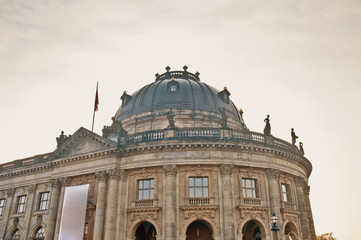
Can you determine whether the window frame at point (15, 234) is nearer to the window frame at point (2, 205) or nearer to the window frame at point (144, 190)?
the window frame at point (2, 205)

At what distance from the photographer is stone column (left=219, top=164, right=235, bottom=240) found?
26.9 metres

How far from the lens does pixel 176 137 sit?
29891mm

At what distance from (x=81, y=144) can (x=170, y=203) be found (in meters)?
11.2

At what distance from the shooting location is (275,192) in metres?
29.5

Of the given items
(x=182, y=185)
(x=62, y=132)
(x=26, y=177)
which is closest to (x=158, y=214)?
(x=182, y=185)

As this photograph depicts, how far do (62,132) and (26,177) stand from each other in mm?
6287

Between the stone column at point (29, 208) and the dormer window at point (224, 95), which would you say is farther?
the dormer window at point (224, 95)

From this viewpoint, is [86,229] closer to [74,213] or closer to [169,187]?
[74,213]

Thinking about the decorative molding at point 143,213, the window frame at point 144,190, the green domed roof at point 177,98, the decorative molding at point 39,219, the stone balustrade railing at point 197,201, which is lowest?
the decorative molding at point 143,213

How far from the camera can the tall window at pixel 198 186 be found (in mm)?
28844

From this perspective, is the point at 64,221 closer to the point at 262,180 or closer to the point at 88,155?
the point at 88,155

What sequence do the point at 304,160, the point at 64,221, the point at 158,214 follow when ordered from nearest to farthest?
Answer: 1. the point at 158,214
2. the point at 64,221
3. the point at 304,160

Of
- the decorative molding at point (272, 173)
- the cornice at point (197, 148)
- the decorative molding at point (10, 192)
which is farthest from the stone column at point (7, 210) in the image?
the decorative molding at point (272, 173)

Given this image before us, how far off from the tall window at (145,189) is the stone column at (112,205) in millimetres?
2046
